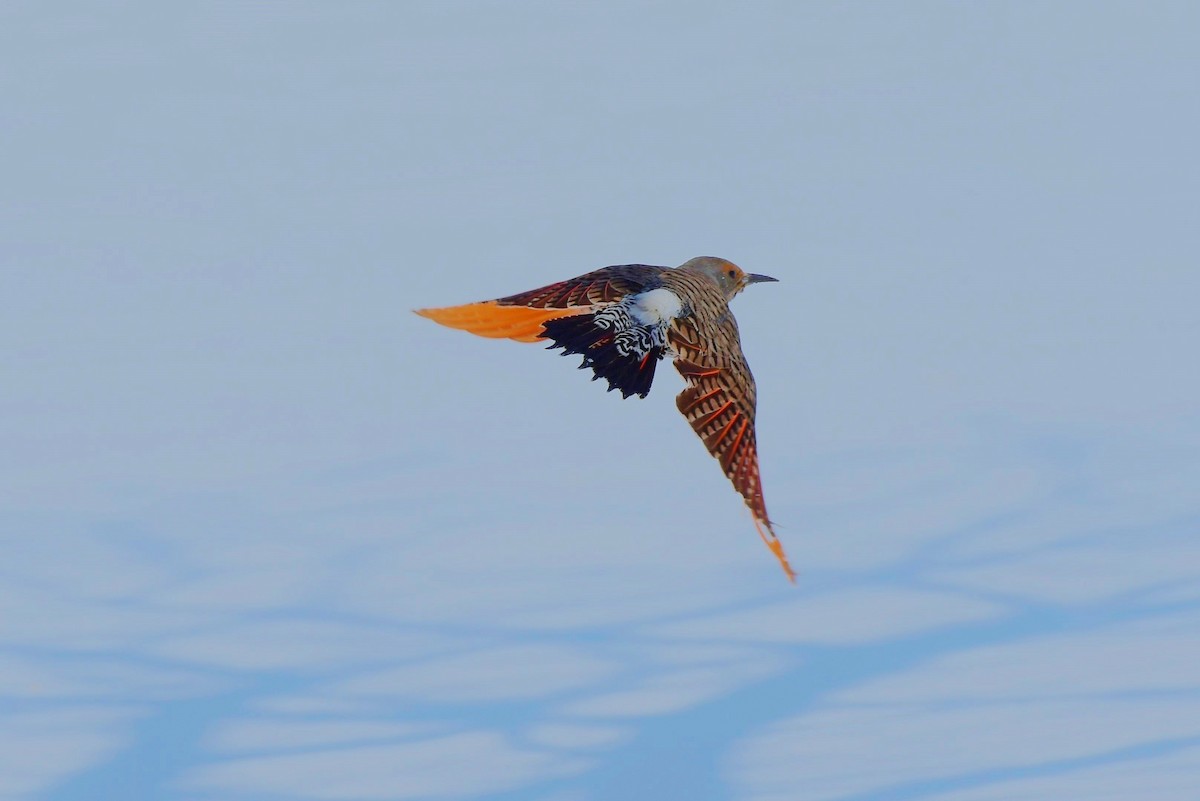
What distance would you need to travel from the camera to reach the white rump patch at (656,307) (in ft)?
37.0

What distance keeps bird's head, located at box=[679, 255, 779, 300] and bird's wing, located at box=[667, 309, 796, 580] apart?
193 centimetres

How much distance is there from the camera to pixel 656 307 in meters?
11.4

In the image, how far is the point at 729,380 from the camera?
11.7 metres

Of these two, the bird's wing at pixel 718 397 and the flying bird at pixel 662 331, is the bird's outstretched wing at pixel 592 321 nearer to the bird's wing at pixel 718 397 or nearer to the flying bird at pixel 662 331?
the flying bird at pixel 662 331

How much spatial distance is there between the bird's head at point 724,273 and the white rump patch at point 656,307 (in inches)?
A: 83.0

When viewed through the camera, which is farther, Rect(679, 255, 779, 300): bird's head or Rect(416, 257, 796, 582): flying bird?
Rect(679, 255, 779, 300): bird's head

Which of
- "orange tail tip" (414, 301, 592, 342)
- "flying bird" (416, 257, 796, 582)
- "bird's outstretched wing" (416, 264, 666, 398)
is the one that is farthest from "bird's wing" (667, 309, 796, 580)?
"orange tail tip" (414, 301, 592, 342)

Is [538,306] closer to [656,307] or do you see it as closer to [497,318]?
[497,318]

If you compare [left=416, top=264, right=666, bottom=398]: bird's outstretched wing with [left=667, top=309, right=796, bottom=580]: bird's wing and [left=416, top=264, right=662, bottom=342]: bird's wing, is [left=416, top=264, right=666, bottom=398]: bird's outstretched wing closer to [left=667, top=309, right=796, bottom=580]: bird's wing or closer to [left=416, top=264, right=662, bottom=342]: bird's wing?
[left=416, top=264, right=662, bottom=342]: bird's wing

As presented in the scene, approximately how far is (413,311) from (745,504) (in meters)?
3.04

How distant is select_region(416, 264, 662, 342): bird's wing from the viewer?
11492mm

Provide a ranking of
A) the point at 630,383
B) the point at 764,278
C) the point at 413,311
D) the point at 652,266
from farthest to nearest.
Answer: the point at 764,278
the point at 652,266
the point at 413,311
the point at 630,383

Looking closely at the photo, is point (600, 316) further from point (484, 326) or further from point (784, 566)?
point (784, 566)

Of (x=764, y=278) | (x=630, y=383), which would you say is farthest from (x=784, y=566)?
(x=764, y=278)
